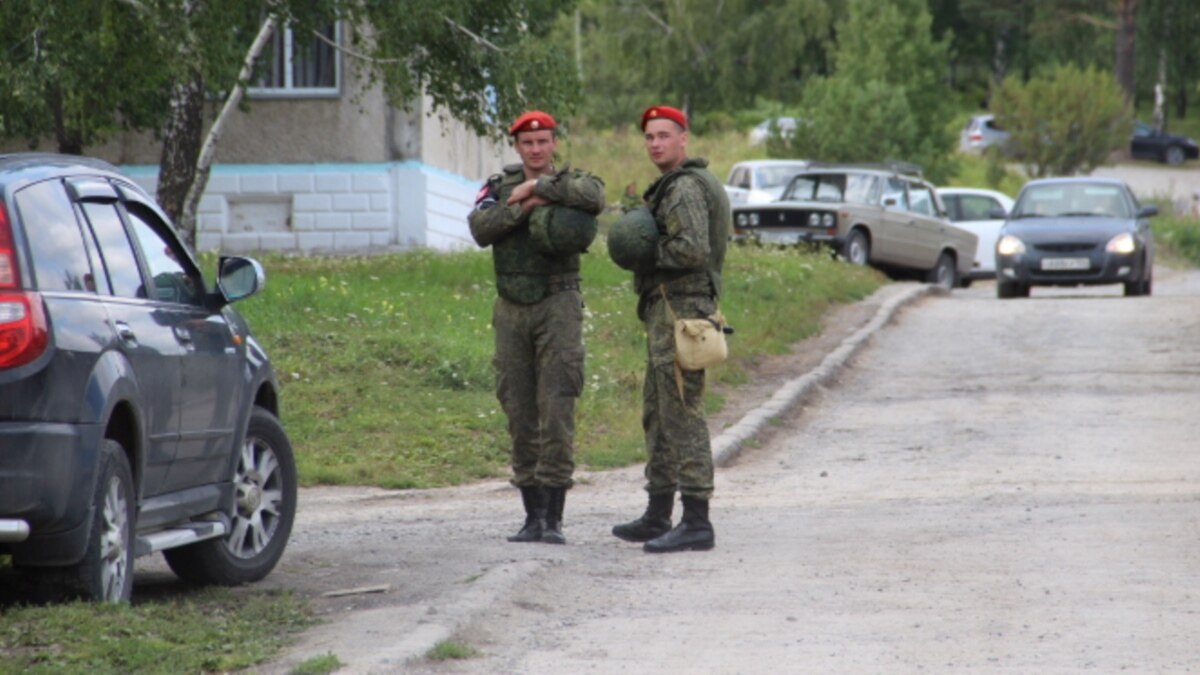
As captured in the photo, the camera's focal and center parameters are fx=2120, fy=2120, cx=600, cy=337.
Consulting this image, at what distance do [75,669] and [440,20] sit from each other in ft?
33.4

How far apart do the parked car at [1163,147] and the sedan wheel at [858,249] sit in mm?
42546

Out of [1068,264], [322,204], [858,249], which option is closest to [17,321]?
[322,204]

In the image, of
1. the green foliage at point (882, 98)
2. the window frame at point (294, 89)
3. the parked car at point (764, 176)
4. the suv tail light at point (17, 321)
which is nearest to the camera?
the suv tail light at point (17, 321)

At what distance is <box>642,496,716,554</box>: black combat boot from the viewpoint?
360 inches

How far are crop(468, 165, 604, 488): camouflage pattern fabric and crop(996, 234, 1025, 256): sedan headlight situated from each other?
1718 cm

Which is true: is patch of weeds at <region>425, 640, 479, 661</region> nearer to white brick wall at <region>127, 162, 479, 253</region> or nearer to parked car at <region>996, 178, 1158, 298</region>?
white brick wall at <region>127, 162, 479, 253</region>

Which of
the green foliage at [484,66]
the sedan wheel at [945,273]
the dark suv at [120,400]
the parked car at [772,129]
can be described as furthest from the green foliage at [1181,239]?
the dark suv at [120,400]

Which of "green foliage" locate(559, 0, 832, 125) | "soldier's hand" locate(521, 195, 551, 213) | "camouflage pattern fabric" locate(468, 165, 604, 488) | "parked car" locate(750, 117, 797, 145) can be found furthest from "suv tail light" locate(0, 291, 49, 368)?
"green foliage" locate(559, 0, 832, 125)

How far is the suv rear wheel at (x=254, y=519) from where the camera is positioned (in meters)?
8.14

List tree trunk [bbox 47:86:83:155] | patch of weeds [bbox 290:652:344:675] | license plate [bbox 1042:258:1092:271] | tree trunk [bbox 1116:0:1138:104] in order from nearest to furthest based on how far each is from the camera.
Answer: patch of weeds [bbox 290:652:344:675]
tree trunk [bbox 47:86:83:155]
license plate [bbox 1042:258:1092:271]
tree trunk [bbox 1116:0:1138:104]

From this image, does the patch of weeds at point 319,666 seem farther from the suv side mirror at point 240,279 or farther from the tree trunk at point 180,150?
the tree trunk at point 180,150

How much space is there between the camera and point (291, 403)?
45.0ft

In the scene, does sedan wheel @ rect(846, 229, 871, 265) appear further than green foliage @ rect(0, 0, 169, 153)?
Yes

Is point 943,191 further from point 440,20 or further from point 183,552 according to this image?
point 183,552
